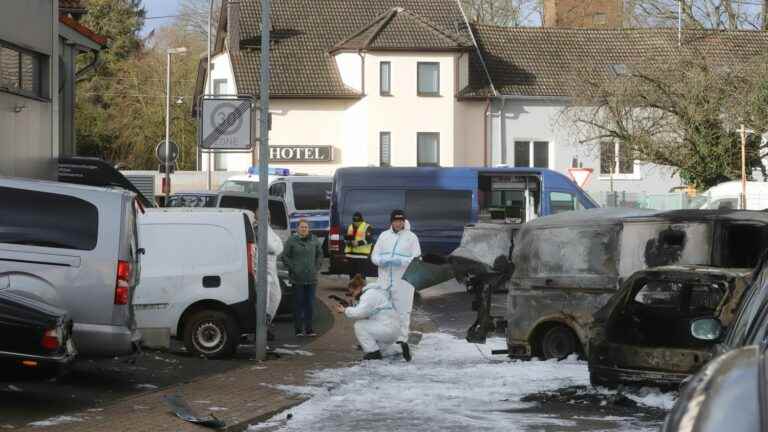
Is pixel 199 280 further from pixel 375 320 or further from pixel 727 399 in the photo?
pixel 727 399

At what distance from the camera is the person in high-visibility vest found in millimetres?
26766

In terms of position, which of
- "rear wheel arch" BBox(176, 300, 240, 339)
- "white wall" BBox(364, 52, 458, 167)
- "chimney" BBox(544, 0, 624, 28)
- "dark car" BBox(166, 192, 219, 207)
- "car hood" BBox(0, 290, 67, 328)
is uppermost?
"chimney" BBox(544, 0, 624, 28)

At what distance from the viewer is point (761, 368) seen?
4094mm

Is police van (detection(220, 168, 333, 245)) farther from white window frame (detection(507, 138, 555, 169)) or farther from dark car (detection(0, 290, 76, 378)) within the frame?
dark car (detection(0, 290, 76, 378))

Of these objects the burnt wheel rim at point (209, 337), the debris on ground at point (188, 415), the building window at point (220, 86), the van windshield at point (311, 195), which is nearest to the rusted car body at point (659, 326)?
the debris on ground at point (188, 415)

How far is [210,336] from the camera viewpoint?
16.3 metres

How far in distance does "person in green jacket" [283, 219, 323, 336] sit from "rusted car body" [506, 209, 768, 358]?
144 inches

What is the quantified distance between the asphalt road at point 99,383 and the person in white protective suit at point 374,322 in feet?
4.41

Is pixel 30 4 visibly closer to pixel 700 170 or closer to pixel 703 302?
pixel 703 302

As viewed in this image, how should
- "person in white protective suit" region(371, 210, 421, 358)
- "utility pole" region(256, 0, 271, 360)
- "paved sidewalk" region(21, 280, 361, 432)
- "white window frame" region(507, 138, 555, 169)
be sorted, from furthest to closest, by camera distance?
"white window frame" region(507, 138, 555, 169), "person in white protective suit" region(371, 210, 421, 358), "utility pole" region(256, 0, 271, 360), "paved sidewalk" region(21, 280, 361, 432)

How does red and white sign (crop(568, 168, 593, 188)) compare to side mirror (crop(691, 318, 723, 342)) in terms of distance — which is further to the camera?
red and white sign (crop(568, 168, 593, 188))

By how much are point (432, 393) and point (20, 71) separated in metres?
9.25

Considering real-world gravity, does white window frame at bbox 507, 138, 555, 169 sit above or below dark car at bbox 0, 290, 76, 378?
above

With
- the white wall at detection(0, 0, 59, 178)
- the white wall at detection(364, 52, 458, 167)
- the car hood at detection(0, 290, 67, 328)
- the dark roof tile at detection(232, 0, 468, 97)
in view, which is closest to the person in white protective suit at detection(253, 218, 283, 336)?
the white wall at detection(0, 0, 59, 178)
